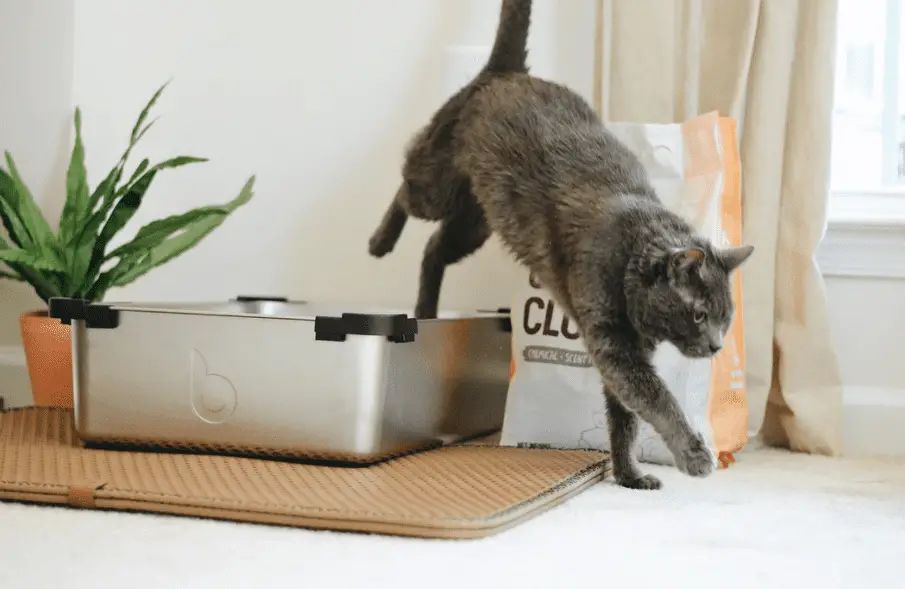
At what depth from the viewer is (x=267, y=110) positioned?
222cm

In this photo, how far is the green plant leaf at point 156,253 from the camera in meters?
1.94

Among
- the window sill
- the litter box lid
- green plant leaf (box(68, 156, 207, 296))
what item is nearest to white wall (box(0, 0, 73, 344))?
green plant leaf (box(68, 156, 207, 296))

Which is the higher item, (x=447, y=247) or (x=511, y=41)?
(x=511, y=41)

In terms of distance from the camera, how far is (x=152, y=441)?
1.51 meters

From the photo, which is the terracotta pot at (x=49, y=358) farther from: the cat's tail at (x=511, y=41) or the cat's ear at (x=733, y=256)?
the cat's ear at (x=733, y=256)

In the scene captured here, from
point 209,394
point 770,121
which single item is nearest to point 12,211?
point 209,394

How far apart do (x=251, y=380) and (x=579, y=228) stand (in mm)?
543

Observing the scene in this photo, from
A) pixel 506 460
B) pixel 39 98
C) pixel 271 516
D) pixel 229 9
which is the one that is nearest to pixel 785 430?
pixel 506 460

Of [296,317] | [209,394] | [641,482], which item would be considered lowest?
[641,482]

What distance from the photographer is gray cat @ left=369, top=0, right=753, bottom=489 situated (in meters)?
1.25

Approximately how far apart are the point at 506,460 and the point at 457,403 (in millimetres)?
215

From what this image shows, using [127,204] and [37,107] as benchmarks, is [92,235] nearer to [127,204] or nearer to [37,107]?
[127,204]

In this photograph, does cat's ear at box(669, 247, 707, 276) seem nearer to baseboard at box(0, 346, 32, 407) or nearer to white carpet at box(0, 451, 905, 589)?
white carpet at box(0, 451, 905, 589)

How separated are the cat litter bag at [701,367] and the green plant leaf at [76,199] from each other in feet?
3.04
